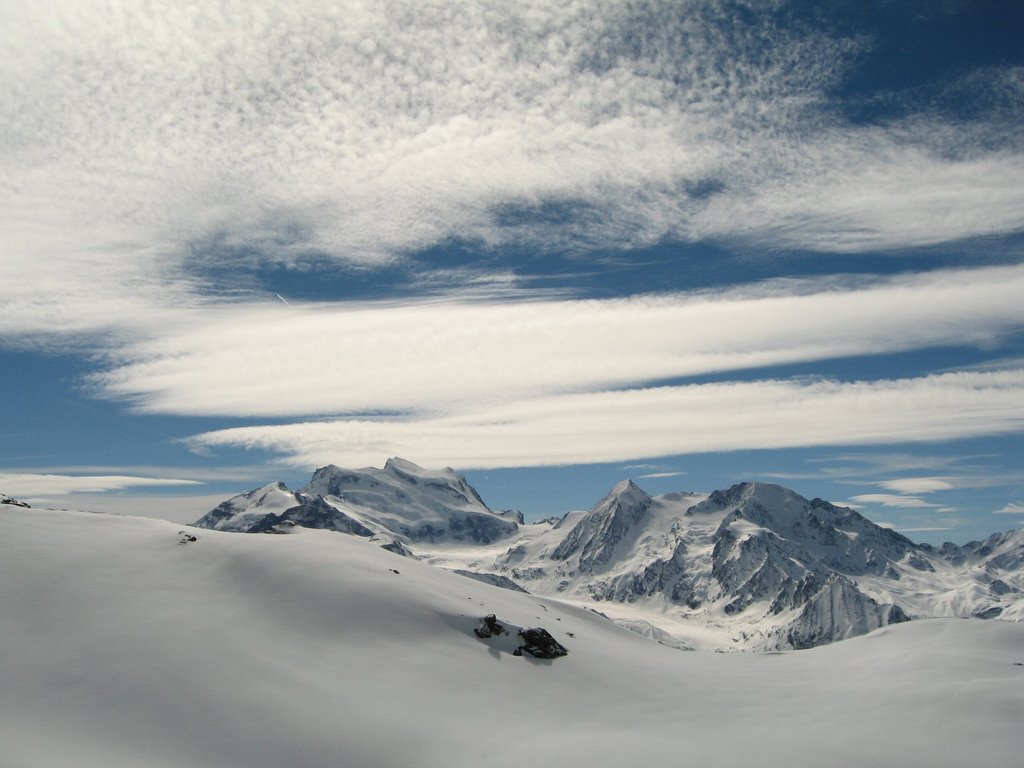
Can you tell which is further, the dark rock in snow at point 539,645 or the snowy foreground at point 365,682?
the dark rock in snow at point 539,645

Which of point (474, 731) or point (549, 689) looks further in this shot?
point (549, 689)

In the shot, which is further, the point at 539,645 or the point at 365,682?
the point at 539,645

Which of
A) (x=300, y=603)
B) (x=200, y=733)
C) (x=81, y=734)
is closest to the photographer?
(x=81, y=734)

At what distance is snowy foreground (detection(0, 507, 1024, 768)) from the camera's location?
2920cm

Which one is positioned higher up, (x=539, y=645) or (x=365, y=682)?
(x=365, y=682)

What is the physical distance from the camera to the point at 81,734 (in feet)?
88.2

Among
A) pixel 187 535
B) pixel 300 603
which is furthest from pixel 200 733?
pixel 187 535

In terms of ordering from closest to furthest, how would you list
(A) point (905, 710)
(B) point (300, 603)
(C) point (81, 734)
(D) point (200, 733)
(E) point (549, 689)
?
(C) point (81, 734) < (D) point (200, 733) < (A) point (905, 710) < (E) point (549, 689) < (B) point (300, 603)

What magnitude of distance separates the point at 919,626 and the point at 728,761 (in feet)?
113

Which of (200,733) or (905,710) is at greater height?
(200,733)

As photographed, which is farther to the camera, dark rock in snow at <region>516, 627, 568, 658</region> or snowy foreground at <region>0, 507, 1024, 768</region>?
dark rock in snow at <region>516, 627, 568, 658</region>

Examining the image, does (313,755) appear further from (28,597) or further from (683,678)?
(683,678)

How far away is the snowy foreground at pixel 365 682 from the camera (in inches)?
1150

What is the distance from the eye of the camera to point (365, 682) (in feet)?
117
